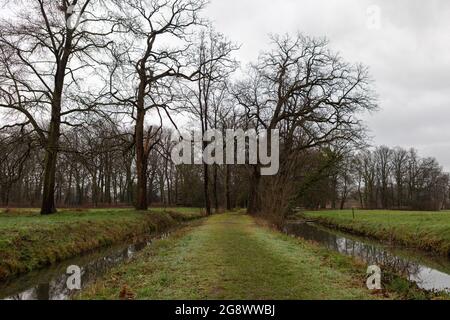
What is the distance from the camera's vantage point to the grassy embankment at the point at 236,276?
6938 millimetres

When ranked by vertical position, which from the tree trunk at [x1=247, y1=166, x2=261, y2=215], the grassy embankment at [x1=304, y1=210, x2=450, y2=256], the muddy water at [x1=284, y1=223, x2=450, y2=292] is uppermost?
the tree trunk at [x1=247, y1=166, x2=261, y2=215]

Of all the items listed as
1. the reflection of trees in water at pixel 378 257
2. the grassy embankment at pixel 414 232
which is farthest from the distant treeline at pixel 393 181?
the reflection of trees in water at pixel 378 257

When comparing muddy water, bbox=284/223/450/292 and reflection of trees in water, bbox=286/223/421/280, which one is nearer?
muddy water, bbox=284/223/450/292

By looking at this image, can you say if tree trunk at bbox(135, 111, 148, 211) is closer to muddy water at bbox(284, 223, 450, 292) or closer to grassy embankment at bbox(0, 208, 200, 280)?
grassy embankment at bbox(0, 208, 200, 280)

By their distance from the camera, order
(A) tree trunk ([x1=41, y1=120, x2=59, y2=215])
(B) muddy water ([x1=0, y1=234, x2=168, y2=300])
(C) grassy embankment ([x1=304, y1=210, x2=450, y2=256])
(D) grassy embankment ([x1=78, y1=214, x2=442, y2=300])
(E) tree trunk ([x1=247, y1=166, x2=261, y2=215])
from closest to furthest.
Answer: (D) grassy embankment ([x1=78, y1=214, x2=442, y2=300])
(B) muddy water ([x1=0, y1=234, x2=168, y2=300])
(C) grassy embankment ([x1=304, y1=210, x2=450, y2=256])
(A) tree trunk ([x1=41, y1=120, x2=59, y2=215])
(E) tree trunk ([x1=247, y1=166, x2=261, y2=215])

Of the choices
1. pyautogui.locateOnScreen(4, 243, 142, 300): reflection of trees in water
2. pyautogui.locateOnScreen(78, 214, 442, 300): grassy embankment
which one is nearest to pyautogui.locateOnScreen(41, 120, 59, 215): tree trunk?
pyautogui.locateOnScreen(4, 243, 142, 300): reflection of trees in water

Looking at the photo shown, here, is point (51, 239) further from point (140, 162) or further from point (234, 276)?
point (140, 162)

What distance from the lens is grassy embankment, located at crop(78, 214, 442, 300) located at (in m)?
6.94

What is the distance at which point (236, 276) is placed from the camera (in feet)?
26.9

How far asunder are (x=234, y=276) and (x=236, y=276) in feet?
0.13

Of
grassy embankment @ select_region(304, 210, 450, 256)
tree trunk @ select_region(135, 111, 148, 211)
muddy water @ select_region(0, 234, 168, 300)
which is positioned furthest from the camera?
tree trunk @ select_region(135, 111, 148, 211)

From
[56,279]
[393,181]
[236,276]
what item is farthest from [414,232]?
[393,181]

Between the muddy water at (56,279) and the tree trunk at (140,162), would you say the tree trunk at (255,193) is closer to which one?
the tree trunk at (140,162)
